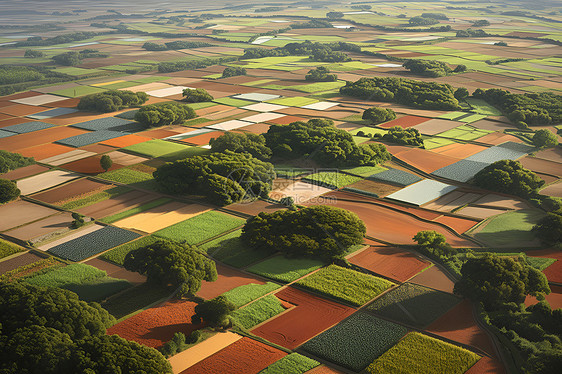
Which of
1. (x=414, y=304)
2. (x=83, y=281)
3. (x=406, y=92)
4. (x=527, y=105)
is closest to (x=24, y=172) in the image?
(x=83, y=281)

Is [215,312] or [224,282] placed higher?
[215,312]

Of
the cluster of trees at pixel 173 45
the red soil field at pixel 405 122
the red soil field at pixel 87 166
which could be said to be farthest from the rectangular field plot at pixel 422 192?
the cluster of trees at pixel 173 45

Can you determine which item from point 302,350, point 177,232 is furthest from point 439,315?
point 177,232

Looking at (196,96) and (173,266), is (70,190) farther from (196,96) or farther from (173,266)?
(196,96)

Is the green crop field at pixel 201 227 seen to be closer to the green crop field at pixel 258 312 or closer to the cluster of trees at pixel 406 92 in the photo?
the green crop field at pixel 258 312

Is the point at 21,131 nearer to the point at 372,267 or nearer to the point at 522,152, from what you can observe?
the point at 372,267

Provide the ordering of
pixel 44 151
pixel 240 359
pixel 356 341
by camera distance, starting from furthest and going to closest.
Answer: pixel 44 151
pixel 356 341
pixel 240 359
